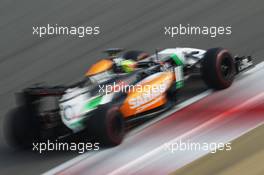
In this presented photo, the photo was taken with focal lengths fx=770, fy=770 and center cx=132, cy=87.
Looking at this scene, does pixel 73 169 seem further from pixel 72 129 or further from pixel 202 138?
pixel 202 138

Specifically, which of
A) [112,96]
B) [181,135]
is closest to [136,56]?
[112,96]

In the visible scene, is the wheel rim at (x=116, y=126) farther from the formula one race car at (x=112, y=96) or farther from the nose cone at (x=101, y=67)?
the nose cone at (x=101, y=67)

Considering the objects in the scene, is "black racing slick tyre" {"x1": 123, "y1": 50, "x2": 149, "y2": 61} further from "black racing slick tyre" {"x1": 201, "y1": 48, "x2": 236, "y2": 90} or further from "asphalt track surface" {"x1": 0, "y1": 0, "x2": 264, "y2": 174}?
"asphalt track surface" {"x1": 0, "y1": 0, "x2": 264, "y2": 174}

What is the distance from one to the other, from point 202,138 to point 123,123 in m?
0.97

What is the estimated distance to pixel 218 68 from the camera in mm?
10383

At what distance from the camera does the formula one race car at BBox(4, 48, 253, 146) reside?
9.18 meters

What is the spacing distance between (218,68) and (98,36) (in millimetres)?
3737

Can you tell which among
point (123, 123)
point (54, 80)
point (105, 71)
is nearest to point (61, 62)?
point (54, 80)

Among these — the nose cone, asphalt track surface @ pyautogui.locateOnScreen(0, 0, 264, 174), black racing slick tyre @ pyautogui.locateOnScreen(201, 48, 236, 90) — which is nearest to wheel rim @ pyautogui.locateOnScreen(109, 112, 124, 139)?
the nose cone

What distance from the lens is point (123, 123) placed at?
30.6 feet

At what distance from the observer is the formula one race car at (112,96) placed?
9.18 metres

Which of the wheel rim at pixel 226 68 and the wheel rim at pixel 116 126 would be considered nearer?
the wheel rim at pixel 116 126

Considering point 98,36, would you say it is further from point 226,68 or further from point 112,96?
point 112,96

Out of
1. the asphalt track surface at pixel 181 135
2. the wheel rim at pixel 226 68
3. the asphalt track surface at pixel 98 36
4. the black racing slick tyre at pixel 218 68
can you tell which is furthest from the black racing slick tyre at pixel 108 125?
the asphalt track surface at pixel 98 36
